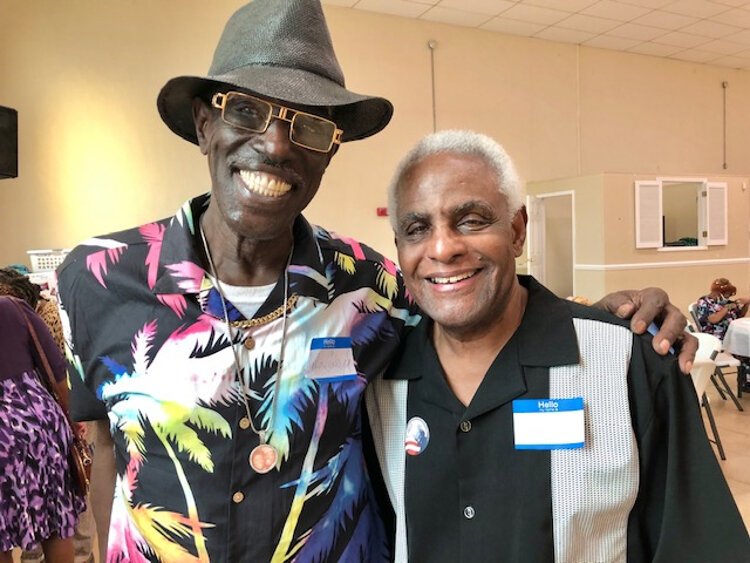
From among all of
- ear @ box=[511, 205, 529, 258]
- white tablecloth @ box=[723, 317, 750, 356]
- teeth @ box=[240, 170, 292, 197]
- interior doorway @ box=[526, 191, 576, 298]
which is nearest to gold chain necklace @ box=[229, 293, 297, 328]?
teeth @ box=[240, 170, 292, 197]

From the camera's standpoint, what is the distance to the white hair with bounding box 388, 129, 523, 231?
1207mm

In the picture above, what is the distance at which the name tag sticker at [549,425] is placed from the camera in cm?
113

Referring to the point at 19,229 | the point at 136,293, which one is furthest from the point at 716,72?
the point at 136,293

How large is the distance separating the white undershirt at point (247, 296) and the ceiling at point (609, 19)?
615cm

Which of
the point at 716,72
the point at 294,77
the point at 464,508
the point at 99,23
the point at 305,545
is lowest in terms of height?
the point at 305,545

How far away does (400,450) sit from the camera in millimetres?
1270

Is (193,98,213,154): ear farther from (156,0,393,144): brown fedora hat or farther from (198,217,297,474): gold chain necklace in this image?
(198,217,297,474): gold chain necklace

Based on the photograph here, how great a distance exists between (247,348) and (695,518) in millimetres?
948

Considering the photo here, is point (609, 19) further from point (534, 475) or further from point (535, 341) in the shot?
point (534, 475)

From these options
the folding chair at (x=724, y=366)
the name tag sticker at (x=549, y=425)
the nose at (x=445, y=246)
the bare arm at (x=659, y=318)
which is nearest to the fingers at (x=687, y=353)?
the bare arm at (x=659, y=318)

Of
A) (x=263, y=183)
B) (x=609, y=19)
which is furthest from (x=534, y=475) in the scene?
(x=609, y=19)

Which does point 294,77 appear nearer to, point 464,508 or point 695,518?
point 464,508

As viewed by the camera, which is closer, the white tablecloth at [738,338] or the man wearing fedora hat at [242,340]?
the man wearing fedora hat at [242,340]

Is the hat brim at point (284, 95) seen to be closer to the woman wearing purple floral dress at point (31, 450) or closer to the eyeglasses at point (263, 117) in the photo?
the eyeglasses at point (263, 117)
